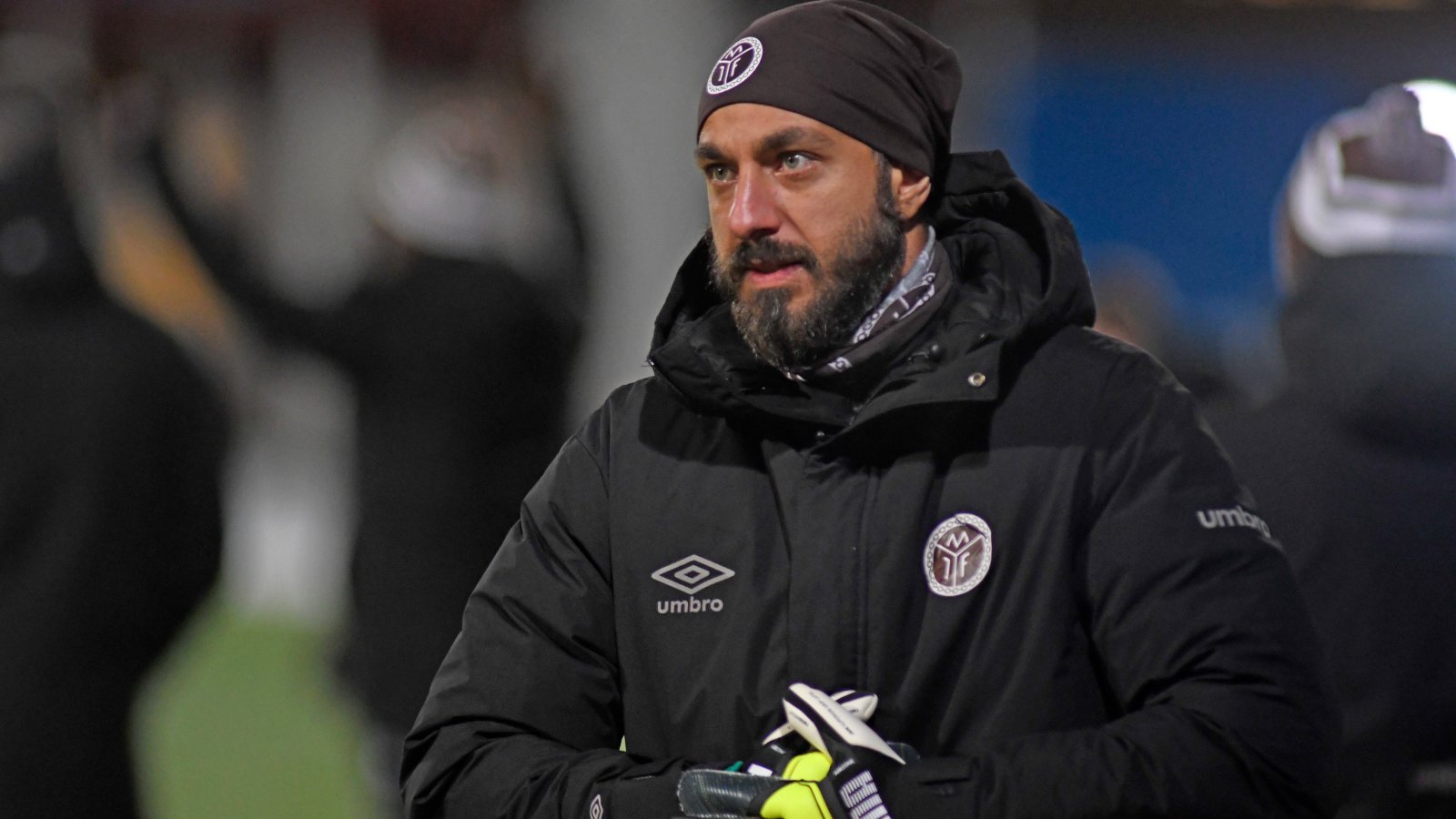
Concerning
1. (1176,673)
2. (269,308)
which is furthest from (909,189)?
(269,308)

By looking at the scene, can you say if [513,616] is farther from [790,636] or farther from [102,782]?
[102,782]

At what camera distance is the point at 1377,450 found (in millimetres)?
4312

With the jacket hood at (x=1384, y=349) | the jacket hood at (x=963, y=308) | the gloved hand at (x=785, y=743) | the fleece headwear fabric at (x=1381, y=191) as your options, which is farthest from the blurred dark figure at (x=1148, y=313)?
the gloved hand at (x=785, y=743)

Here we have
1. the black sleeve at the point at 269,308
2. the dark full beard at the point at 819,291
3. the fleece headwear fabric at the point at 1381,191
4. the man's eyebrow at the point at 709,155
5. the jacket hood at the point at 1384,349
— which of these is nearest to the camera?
the dark full beard at the point at 819,291

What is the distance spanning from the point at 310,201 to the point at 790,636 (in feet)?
44.3

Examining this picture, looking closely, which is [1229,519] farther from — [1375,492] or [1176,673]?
[1375,492]

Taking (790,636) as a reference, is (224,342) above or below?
below

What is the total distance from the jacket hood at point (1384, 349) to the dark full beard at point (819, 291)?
1.52m

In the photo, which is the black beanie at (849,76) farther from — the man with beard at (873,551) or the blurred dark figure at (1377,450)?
the blurred dark figure at (1377,450)

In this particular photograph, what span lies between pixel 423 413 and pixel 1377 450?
11.7 feet

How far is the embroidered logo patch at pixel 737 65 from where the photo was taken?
3.14 meters

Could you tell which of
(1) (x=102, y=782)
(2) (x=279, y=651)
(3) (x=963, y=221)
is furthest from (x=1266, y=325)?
(3) (x=963, y=221)

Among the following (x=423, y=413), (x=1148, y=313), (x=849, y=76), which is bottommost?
(x=1148, y=313)

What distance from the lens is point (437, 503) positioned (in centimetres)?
695
